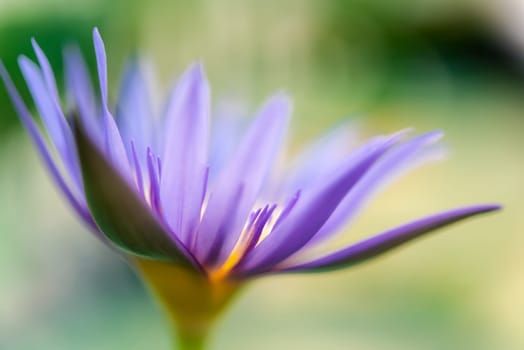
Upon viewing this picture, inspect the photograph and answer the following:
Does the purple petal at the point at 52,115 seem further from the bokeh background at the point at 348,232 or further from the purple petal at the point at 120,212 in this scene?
the bokeh background at the point at 348,232

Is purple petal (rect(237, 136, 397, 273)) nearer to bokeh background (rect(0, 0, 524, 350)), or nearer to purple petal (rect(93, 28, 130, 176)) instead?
purple petal (rect(93, 28, 130, 176))

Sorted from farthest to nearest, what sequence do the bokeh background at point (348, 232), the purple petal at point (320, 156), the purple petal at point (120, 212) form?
the bokeh background at point (348, 232) → the purple petal at point (320, 156) → the purple petal at point (120, 212)

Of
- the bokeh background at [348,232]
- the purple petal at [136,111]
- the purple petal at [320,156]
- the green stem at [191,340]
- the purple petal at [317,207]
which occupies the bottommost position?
the bokeh background at [348,232]

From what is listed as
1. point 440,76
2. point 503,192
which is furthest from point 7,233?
point 440,76

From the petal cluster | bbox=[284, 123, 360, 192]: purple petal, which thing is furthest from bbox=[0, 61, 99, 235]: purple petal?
bbox=[284, 123, 360, 192]: purple petal

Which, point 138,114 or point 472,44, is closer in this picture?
point 138,114

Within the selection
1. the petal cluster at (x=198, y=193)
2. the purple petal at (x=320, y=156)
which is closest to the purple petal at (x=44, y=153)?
the petal cluster at (x=198, y=193)

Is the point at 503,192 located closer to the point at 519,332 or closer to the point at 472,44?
the point at 519,332
